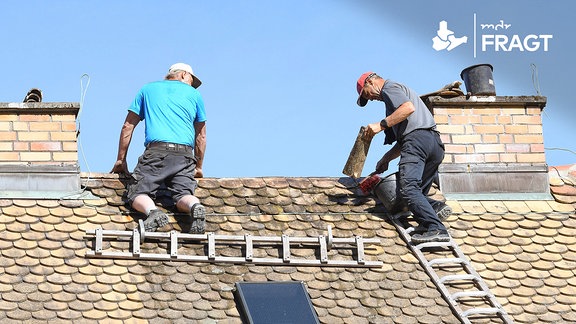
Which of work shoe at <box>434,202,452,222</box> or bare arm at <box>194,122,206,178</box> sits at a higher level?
bare arm at <box>194,122,206,178</box>

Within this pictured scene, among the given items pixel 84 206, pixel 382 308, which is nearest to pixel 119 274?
pixel 84 206

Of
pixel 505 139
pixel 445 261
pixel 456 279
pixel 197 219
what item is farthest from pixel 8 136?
pixel 505 139

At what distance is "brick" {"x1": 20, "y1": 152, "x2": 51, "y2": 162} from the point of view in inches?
514

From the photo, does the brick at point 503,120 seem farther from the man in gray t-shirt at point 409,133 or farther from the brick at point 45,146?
the brick at point 45,146

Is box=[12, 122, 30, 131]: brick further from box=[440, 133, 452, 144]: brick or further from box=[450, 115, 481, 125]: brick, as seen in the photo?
box=[450, 115, 481, 125]: brick

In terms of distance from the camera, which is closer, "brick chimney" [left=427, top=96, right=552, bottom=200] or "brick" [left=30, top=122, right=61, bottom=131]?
"brick" [left=30, top=122, right=61, bottom=131]

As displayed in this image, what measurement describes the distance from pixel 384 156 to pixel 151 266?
10.0ft

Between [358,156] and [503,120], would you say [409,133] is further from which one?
[503,120]

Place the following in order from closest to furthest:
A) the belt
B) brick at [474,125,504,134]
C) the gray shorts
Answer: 1. the gray shorts
2. the belt
3. brick at [474,125,504,134]

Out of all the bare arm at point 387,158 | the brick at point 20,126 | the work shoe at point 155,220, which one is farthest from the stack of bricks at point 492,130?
the brick at point 20,126

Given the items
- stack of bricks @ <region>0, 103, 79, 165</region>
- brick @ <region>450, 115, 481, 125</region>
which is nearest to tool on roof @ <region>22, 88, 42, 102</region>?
stack of bricks @ <region>0, 103, 79, 165</region>

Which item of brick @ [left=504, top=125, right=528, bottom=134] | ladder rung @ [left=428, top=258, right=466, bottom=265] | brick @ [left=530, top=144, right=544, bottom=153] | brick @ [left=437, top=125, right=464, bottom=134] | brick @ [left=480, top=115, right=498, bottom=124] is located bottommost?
ladder rung @ [left=428, top=258, right=466, bottom=265]

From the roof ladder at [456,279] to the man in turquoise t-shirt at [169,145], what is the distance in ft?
6.44

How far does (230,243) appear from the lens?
12148mm
